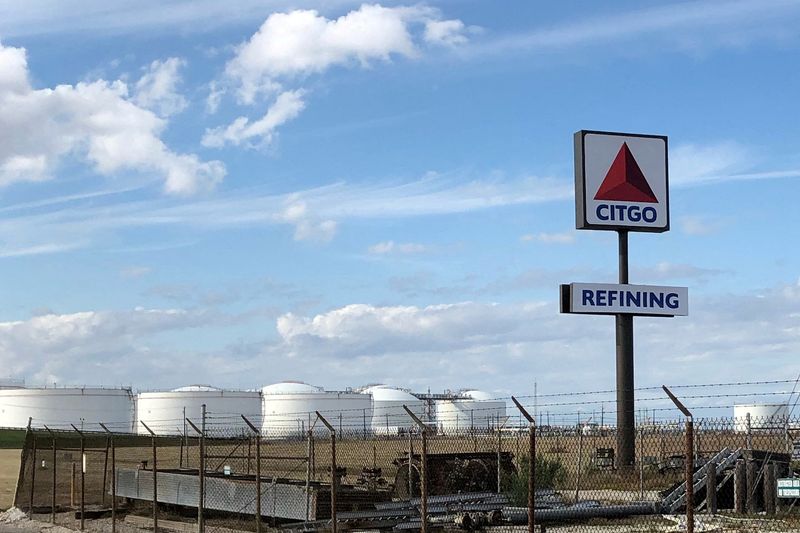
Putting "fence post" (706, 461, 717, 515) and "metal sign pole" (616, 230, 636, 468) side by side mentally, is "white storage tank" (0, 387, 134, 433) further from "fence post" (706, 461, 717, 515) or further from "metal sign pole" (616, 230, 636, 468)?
"fence post" (706, 461, 717, 515)

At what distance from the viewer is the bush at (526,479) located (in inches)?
827

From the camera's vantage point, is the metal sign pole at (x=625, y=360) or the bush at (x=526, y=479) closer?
the bush at (x=526, y=479)

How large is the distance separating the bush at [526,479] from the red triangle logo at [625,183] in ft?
27.3

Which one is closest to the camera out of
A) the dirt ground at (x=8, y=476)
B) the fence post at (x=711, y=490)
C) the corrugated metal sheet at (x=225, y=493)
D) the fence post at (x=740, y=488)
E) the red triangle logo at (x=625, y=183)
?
the corrugated metal sheet at (x=225, y=493)

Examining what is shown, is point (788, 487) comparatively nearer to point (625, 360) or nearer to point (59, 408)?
point (625, 360)

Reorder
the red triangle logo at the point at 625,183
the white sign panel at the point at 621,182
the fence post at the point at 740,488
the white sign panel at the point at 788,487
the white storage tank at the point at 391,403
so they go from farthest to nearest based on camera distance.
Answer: the white storage tank at the point at 391,403 < the red triangle logo at the point at 625,183 < the white sign panel at the point at 621,182 < the fence post at the point at 740,488 < the white sign panel at the point at 788,487

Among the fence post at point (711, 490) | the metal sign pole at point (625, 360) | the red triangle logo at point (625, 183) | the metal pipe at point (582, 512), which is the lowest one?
the metal pipe at point (582, 512)

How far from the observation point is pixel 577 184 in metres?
30.1

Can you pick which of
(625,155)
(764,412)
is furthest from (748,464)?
(764,412)

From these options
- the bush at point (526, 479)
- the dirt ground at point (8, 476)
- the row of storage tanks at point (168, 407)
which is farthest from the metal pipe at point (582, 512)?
the row of storage tanks at point (168, 407)

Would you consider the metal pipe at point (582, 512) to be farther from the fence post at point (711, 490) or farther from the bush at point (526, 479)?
the fence post at point (711, 490)

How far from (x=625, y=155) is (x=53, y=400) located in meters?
96.1

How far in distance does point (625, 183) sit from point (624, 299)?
3370 millimetres

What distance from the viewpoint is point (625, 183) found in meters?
30.8
